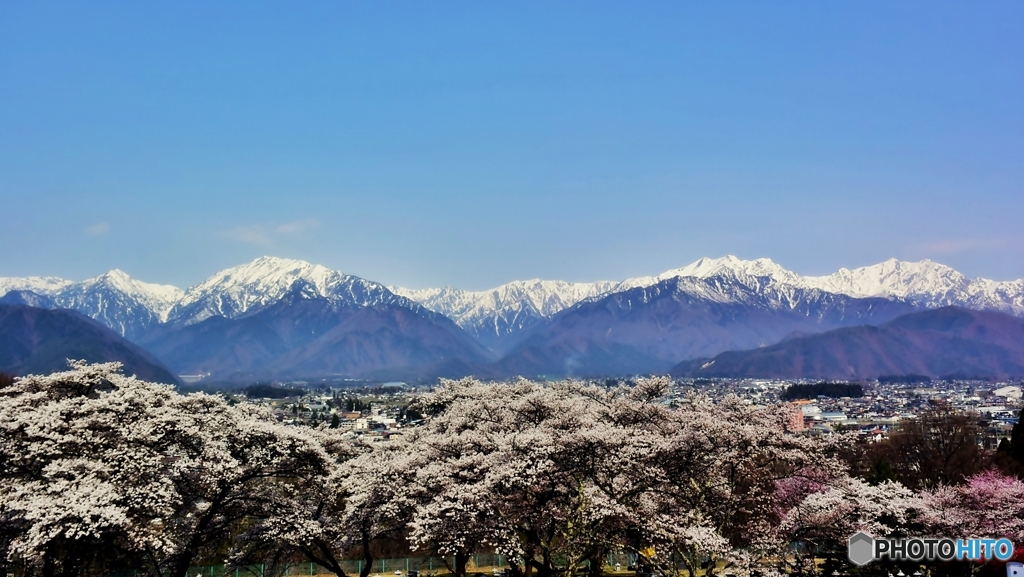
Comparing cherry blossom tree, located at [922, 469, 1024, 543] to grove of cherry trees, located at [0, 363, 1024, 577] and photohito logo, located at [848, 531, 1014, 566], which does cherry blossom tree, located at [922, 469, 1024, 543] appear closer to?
grove of cherry trees, located at [0, 363, 1024, 577]

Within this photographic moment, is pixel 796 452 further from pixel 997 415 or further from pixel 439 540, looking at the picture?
pixel 997 415

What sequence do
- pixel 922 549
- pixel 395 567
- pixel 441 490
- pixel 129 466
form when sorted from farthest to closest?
1. pixel 395 567
2. pixel 441 490
3. pixel 922 549
4. pixel 129 466

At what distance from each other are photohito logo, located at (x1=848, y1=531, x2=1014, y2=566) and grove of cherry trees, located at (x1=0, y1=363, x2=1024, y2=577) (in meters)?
0.48

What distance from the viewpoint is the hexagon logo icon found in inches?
996

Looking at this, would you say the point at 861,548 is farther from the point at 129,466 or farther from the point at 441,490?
the point at 129,466

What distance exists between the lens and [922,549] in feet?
88.0

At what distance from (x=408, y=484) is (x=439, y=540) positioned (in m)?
2.78

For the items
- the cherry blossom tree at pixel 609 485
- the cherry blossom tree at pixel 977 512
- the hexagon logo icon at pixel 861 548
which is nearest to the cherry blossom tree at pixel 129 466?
the cherry blossom tree at pixel 609 485

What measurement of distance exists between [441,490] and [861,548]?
1480 centimetres

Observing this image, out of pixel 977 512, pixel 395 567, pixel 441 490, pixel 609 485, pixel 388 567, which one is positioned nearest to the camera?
pixel 441 490

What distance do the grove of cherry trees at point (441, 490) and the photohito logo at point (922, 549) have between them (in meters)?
0.48

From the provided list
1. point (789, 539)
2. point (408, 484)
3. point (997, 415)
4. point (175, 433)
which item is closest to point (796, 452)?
point (789, 539)

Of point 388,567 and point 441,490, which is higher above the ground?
point 441,490

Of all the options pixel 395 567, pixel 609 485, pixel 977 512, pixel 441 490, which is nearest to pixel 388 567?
pixel 395 567
